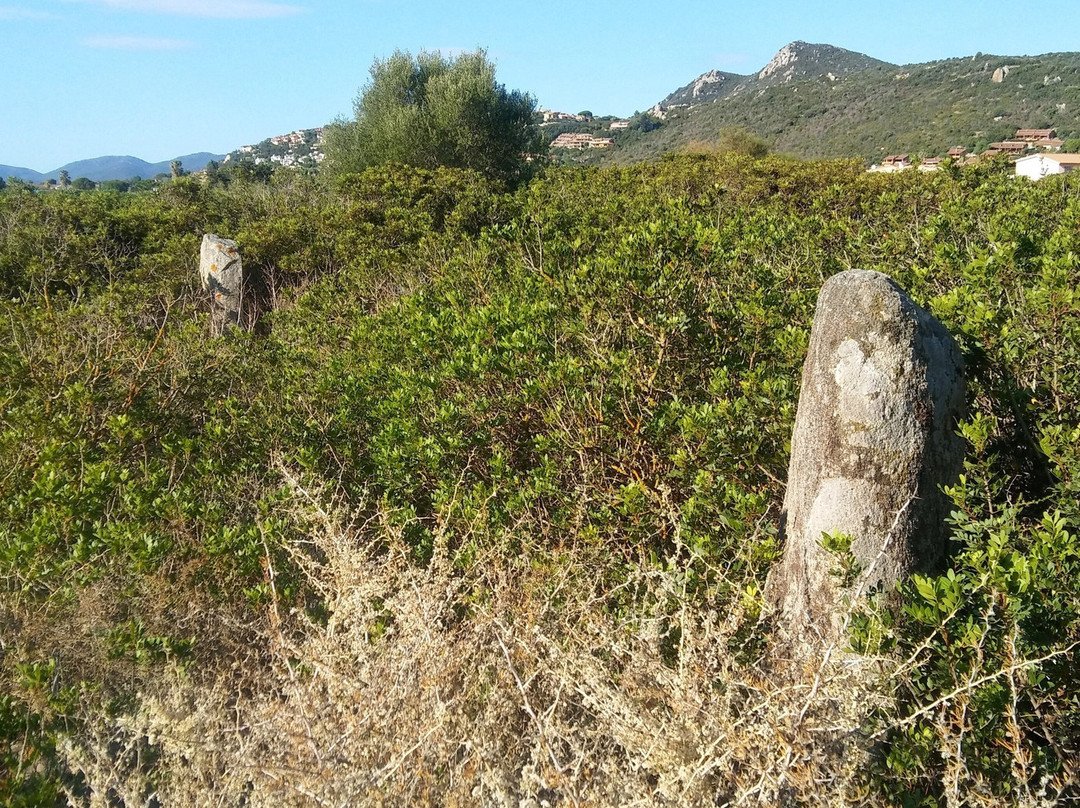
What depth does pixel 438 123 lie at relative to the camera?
59.2 feet

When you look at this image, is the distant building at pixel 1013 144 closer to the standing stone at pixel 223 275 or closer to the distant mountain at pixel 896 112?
the distant mountain at pixel 896 112

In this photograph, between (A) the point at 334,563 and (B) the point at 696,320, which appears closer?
(A) the point at 334,563

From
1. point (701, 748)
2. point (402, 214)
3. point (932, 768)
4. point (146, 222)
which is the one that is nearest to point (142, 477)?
point (701, 748)

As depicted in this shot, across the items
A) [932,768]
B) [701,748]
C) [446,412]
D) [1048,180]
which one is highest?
[1048,180]

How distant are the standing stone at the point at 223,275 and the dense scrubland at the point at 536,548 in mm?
4023

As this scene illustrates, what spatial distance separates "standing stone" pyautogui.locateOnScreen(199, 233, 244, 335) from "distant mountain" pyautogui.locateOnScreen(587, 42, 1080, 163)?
30.5 metres

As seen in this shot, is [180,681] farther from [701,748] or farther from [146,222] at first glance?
[146,222]

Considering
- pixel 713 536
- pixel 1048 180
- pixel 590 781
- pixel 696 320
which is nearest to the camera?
pixel 590 781

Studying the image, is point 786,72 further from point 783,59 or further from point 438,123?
point 438,123

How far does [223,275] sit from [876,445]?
10.9 metres

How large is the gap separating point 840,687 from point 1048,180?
25.6 ft

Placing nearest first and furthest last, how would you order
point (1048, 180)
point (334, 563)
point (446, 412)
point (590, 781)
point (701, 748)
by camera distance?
1. point (701, 748)
2. point (590, 781)
3. point (334, 563)
4. point (446, 412)
5. point (1048, 180)

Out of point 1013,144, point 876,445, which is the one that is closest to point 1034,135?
point 1013,144

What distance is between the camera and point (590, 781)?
2.08 metres
